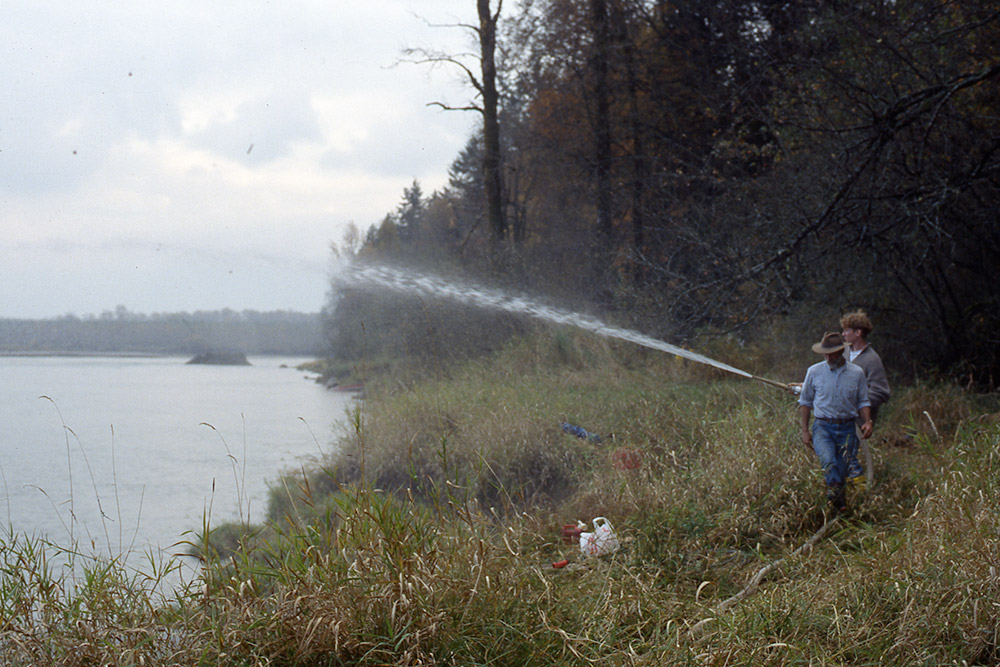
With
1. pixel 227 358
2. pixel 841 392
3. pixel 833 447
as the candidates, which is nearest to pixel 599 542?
pixel 833 447

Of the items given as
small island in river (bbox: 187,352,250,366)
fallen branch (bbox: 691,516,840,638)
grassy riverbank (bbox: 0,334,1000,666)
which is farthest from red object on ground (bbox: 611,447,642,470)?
small island in river (bbox: 187,352,250,366)

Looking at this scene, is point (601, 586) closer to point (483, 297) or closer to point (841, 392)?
point (841, 392)

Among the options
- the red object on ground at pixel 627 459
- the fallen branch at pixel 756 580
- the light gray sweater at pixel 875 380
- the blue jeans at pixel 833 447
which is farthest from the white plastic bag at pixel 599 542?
the light gray sweater at pixel 875 380

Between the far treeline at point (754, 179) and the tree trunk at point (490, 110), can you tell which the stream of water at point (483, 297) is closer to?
the far treeline at point (754, 179)

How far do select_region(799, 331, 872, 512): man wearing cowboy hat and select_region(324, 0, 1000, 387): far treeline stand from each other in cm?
323

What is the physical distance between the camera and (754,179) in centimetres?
1341

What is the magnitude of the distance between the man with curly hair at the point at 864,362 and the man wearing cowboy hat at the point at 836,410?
318 millimetres

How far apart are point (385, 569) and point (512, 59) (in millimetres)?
20365

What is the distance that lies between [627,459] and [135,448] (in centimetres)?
1001

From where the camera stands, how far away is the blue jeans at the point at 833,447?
230 inches

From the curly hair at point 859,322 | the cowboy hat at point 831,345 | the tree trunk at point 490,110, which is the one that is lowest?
the cowboy hat at point 831,345

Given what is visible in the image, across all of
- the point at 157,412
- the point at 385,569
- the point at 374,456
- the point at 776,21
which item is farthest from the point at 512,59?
the point at 385,569

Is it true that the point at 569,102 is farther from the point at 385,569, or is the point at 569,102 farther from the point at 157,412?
the point at 385,569

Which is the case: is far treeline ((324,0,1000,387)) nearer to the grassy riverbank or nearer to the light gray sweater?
the grassy riverbank
